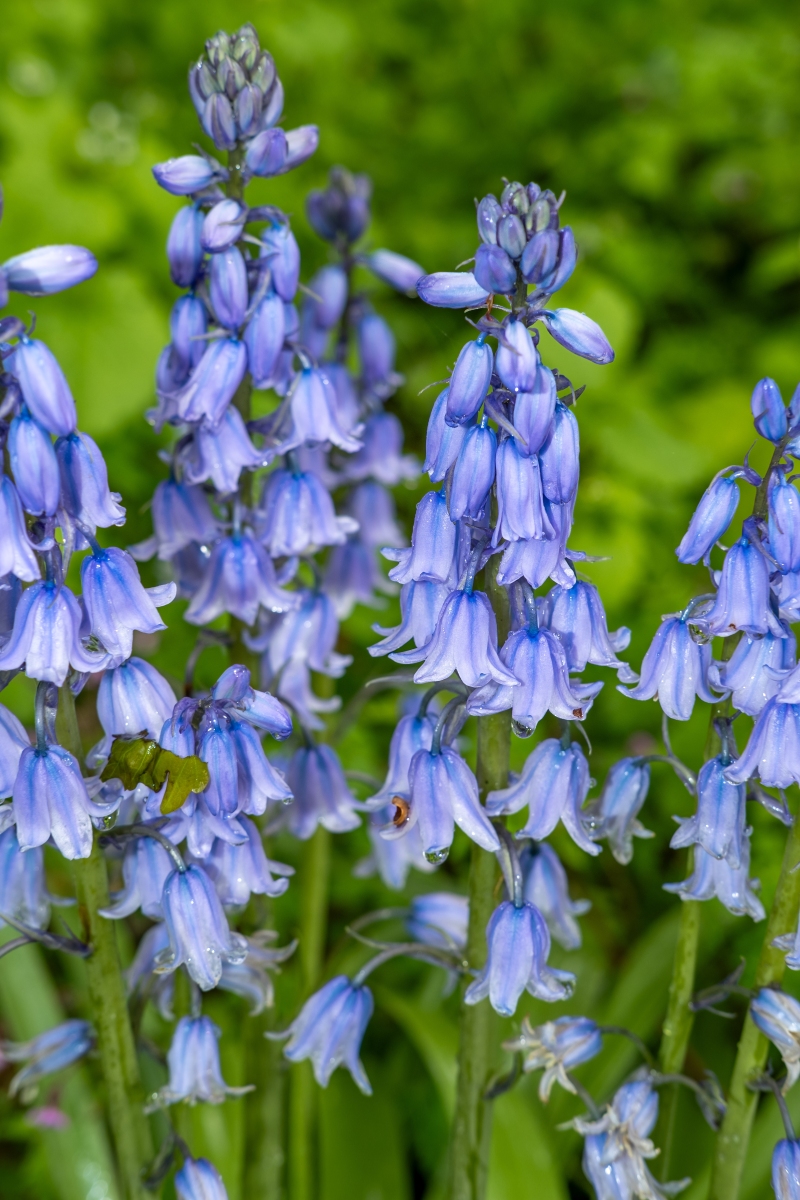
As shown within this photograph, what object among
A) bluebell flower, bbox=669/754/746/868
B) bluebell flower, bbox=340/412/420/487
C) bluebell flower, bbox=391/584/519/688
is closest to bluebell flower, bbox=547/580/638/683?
bluebell flower, bbox=391/584/519/688

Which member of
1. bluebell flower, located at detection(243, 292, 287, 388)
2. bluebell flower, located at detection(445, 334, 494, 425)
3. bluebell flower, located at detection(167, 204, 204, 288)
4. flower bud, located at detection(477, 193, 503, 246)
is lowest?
bluebell flower, located at detection(445, 334, 494, 425)

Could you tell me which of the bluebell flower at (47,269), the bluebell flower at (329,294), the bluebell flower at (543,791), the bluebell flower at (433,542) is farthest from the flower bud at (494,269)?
the bluebell flower at (329,294)

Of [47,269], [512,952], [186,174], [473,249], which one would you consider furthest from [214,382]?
[473,249]

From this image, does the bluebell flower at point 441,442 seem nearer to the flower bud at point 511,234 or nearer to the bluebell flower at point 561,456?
the bluebell flower at point 561,456

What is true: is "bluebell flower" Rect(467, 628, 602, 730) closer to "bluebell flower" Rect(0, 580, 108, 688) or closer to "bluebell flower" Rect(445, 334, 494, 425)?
"bluebell flower" Rect(445, 334, 494, 425)

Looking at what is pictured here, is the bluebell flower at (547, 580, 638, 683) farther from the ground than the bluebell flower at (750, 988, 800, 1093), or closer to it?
farther from the ground

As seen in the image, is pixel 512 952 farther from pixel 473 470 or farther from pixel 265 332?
pixel 265 332
